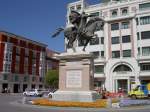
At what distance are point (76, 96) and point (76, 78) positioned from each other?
5.30ft

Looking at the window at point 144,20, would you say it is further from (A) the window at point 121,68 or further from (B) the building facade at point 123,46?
(A) the window at point 121,68

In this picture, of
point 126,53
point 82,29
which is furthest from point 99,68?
point 82,29

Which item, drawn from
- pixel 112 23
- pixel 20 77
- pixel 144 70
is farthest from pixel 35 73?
pixel 144 70

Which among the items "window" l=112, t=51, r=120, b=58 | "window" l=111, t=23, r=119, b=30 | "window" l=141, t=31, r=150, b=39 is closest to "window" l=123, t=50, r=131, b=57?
"window" l=112, t=51, r=120, b=58

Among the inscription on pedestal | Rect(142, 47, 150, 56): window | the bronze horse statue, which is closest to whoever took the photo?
the inscription on pedestal

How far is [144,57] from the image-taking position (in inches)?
2429

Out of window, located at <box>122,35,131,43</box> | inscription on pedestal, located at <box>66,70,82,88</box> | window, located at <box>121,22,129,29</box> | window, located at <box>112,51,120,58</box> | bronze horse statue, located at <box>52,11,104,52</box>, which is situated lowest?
inscription on pedestal, located at <box>66,70,82,88</box>

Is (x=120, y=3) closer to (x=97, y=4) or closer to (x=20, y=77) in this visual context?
(x=97, y=4)

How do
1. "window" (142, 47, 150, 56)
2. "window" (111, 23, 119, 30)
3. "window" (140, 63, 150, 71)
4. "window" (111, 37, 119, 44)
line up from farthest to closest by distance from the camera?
"window" (111, 23, 119, 30) → "window" (111, 37, 119, 44) → "window" (142, 47, 150, 56) → "window" (140, 63, 150, 71)

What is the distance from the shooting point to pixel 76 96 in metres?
23.3

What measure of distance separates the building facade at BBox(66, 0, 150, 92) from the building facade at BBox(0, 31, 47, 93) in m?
28.7

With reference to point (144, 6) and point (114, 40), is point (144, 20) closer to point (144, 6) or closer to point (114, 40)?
point (144, 6)

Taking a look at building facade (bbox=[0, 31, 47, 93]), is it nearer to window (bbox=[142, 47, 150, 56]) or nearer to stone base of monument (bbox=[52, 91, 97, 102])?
window (bbox=[142, 47, 150, 56])

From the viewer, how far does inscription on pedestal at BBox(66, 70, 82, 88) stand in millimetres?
23641
